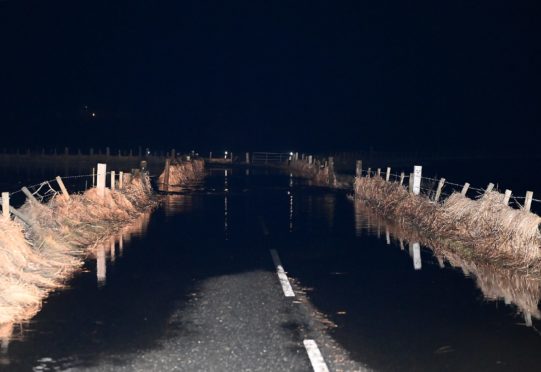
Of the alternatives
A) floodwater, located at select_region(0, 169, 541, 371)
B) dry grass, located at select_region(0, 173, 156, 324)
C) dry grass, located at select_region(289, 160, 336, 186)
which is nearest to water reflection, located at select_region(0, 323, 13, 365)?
floodwater, located at select_region(0, 169, 541, 371)

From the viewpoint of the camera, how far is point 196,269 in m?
11.5

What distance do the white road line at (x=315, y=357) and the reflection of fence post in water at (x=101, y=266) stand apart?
171 inches

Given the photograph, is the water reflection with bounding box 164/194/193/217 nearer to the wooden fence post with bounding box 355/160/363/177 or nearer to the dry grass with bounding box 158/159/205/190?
the dry grass with bounding box 158/159/205/190

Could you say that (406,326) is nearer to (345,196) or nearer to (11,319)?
(11,319)

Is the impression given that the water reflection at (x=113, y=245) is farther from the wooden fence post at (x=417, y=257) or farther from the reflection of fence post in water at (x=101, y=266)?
the wooden fence post at (x=417, y=257)

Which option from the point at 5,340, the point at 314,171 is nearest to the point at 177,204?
the point at 5,340

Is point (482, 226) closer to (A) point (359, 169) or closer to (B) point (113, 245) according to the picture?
(B) point (113, 245)

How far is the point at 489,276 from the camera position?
11.2 metres

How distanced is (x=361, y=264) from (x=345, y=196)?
17.7 meters

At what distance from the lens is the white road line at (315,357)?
6199 mm

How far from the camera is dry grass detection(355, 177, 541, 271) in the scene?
39.5 feet

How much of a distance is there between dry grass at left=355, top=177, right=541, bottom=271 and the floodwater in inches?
25.5

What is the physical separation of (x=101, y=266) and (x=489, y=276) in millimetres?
6892

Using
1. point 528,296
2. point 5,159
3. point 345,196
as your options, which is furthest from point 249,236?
point 5,159
